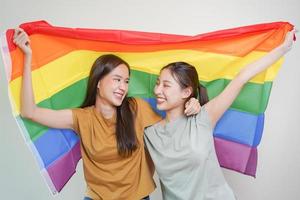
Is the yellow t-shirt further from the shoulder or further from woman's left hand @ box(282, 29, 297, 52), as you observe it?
woman's left hand @ box(282, 29, 297, 52)

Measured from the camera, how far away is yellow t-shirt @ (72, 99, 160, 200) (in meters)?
1.44

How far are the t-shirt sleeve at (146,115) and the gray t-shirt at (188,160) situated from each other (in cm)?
8

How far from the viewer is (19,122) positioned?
1405 mm

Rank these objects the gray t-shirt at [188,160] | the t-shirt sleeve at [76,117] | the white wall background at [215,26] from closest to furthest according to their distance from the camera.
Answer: the gray t-shirt at [188,160], the t-shirt sleeve at [76,117], the white wall background at [215,26]

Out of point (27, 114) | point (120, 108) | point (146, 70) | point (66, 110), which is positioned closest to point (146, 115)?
point (120, 108)

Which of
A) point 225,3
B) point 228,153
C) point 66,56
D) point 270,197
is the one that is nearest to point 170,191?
point 228,153

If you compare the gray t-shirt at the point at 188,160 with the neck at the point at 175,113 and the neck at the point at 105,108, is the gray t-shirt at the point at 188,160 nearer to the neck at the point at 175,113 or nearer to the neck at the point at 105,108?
the neck at the point at 175,113

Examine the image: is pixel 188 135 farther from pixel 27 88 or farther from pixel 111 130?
pixel 27 88

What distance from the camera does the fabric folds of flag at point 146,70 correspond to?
1.47 metres

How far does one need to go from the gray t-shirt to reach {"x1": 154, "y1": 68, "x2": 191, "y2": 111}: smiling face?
0.26ft

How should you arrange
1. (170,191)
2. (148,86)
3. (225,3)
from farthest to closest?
(225,3) < (148,86) < (170,191)

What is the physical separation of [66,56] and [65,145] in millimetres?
400

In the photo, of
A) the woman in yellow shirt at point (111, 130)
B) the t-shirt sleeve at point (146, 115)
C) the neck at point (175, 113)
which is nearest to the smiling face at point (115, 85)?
the woman in yellow shirt at point (111, 130)

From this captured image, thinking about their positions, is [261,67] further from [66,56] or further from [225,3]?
[66,56]
